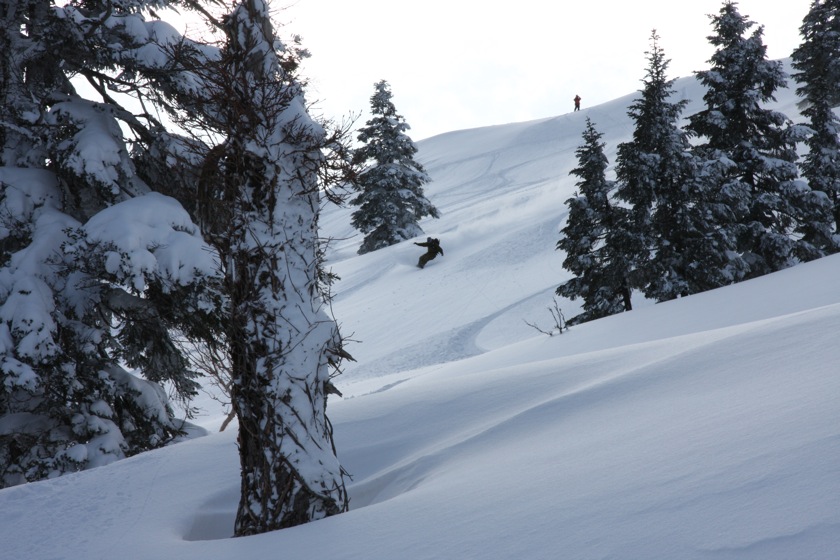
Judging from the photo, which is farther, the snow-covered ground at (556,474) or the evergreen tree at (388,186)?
the evergreen tree at (388,186)

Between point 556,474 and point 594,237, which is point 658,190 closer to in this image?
point 594,237

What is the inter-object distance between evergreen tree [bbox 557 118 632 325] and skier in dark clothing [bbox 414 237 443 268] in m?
11.7

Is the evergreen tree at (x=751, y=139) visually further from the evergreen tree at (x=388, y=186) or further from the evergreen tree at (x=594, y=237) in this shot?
the evergreen tree at (x=388, y=186)

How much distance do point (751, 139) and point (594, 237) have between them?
6136mm

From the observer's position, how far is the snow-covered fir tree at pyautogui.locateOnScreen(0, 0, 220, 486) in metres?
7.55

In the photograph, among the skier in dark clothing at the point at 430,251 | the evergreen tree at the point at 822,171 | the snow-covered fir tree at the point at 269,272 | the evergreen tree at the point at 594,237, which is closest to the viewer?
the snow-covered fir tree at the point at 269,272

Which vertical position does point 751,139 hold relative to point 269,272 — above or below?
above

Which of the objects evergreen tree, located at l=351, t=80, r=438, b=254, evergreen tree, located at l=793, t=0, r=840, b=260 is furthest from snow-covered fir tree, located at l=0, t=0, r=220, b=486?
evergreen tree, located at l=351, t=80, r=438, b=254

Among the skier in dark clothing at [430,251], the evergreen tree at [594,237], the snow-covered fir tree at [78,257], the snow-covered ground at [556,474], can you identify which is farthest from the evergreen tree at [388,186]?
the snow-covered ground at [556,474]

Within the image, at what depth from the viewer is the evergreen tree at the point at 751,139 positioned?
18.1 metres

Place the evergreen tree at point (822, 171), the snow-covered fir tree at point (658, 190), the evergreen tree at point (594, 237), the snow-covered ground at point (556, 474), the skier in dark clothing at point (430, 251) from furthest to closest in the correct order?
1. the skier in dark clothing at point (430, 251)
2. the evergreen tree at point (822, 171)
3. the evergreen tree at point (594, 237)
4. the snow-covered fir tree at point (658, 190)
5. the snow-covered ground at point (556, 474)

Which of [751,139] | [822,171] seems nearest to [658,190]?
[751,139]

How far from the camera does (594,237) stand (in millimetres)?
18062

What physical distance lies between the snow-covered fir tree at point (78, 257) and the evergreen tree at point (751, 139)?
1564 cm
